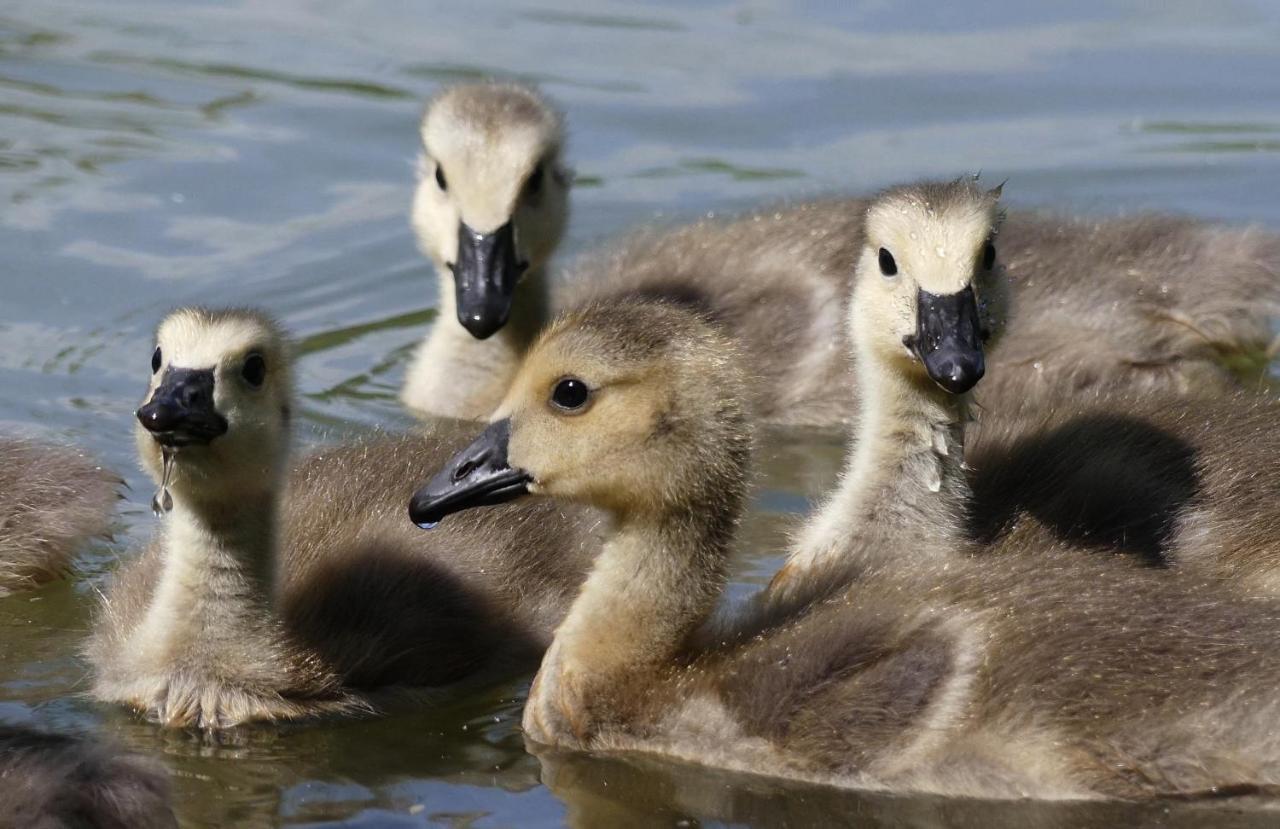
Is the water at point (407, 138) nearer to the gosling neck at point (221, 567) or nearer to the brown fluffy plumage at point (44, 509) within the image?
the brown fluffy plumage at point (44, 509)

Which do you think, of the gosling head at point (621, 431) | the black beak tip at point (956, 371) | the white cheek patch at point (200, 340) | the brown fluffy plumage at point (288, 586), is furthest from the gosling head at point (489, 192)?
the black beak tip at point (956, 371)

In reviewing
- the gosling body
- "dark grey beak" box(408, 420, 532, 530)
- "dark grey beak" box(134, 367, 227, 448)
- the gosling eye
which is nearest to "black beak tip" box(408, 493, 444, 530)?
"dark grey beak" box(408, 420, 532, 530)

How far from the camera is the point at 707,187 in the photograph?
1084 centimetres

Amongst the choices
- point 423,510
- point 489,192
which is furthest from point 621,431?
point 489,192

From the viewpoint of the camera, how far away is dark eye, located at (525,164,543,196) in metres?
8.62

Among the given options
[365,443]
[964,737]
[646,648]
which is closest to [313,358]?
[365,443]

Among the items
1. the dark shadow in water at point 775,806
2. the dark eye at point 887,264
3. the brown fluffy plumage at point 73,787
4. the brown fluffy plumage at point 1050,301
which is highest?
the dark eye at point 887,264

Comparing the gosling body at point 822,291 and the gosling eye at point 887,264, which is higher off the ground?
the gosling eye at point 887,264

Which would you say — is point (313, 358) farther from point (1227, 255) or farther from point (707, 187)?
point (1227, 255)

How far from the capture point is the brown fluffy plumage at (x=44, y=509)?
7.27 metres

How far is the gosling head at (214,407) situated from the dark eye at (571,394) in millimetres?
753

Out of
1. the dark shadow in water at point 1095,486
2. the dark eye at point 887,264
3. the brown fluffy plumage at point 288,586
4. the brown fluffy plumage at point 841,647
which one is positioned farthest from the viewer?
the dark eye at point 887,264

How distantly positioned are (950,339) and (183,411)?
73.7 inches

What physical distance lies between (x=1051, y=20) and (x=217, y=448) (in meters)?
7.31
